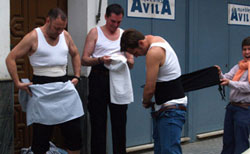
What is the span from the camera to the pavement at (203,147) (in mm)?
6488

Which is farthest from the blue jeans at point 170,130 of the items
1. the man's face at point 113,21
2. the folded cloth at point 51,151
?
the folded cloth at point 51,151

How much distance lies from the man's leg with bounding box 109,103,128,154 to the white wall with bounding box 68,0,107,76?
865 millimetres

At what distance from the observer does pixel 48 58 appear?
4305mm

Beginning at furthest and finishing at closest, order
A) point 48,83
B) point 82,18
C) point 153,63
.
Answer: point 82,18 → point 48,83 → point 153,63

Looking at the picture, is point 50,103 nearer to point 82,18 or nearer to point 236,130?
point 82,18

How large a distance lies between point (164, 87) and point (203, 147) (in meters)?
3.23

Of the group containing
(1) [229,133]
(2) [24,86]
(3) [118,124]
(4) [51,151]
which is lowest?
(4) [51,151]

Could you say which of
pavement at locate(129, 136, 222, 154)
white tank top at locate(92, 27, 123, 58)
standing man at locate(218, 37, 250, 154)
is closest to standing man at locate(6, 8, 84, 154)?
white tank top at locate(92, 27, 123, 58)

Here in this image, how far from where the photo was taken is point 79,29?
5633 mm

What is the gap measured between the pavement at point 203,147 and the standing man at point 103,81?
→ 54.6 inches

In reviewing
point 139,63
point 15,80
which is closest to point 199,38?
point 139,63

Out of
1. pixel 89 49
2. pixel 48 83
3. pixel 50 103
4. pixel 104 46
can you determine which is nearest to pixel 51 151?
pixel 50 103

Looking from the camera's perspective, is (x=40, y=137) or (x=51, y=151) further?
(x=51, y=151)

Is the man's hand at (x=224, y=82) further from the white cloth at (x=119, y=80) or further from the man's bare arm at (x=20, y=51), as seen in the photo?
the man's bare arm at (x=20, y=51)
